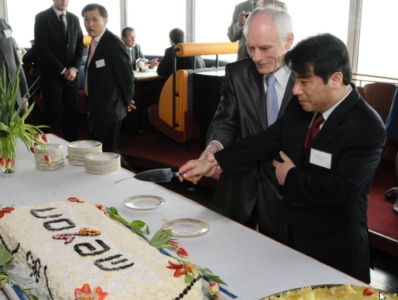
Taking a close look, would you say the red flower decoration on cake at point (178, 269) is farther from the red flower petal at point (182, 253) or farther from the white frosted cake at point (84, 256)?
the red flower petal at point (182, 253)

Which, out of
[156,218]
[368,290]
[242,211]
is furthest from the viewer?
[242,211]

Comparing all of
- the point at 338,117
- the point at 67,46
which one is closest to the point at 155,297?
the point at 338,117

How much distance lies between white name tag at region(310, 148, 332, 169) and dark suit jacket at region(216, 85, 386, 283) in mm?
15

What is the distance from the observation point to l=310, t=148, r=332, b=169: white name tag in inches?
62.5

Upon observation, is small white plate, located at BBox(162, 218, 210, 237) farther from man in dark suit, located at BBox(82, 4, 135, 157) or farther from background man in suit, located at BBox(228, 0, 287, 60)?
background man in suit, located at BBox(228, 0, 287, 60)

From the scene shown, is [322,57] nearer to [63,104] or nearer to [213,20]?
[63,104]

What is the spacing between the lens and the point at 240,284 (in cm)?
123

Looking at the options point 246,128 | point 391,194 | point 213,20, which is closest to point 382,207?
→ point 391,194

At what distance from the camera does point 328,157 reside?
1585mm

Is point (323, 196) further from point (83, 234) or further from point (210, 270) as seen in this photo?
point (83, 234)

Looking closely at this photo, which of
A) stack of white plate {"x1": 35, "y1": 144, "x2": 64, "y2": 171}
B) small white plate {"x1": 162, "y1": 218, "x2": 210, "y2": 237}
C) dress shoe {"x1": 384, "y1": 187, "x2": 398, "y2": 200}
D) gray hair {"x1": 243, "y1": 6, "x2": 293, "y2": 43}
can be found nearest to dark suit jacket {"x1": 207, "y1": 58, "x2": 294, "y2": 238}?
gray hair {"x1": 243, "y1": 6, "x2": 293, "y2": 43}

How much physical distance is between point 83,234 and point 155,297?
1.09 feet

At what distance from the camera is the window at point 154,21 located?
847cm

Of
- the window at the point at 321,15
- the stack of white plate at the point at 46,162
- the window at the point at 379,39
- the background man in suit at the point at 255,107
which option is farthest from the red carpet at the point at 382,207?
the stack of white plate at the point at 46,162
